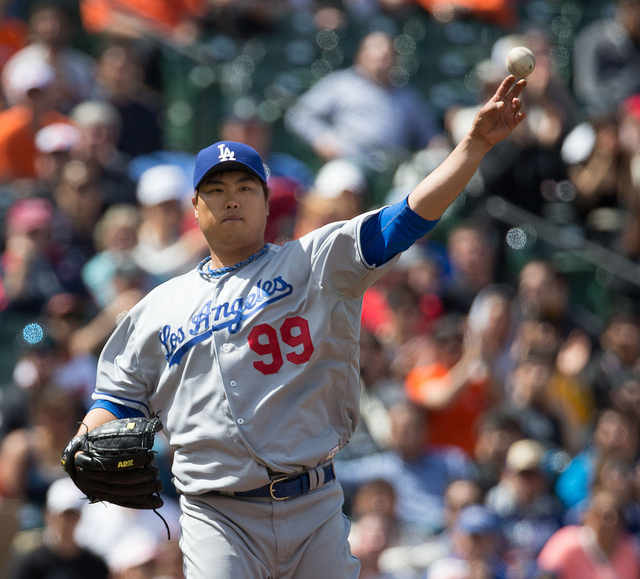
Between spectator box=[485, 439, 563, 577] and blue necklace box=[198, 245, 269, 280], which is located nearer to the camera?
blue necklace box=[198, 245, 269, 280]

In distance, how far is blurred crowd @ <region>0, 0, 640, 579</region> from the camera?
6.05 meters

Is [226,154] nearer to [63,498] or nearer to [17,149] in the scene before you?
[63,498]

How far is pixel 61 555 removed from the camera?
5820mm

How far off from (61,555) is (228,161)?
332cm

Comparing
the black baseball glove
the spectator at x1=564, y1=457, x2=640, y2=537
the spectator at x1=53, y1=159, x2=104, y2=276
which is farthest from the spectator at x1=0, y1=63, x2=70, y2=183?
A: the black baseball glove

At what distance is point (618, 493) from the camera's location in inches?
238

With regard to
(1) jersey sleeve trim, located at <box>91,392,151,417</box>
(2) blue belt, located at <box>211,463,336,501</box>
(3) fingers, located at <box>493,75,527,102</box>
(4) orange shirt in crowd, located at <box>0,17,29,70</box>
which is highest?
(4) orange shirt in crowd, located at <box>0,17,29,70</box>

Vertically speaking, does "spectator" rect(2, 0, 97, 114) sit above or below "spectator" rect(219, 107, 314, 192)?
above

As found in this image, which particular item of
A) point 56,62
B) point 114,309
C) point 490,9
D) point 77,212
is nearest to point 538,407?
point 114,309

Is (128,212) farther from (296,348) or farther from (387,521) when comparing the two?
(296,348)

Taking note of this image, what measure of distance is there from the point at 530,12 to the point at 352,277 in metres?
7.43

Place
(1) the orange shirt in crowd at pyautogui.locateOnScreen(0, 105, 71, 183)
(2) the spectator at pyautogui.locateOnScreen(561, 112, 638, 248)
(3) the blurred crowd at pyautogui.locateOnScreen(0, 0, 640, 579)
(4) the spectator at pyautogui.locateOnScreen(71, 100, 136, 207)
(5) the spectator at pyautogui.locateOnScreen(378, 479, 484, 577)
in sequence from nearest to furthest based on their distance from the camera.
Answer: (5) the spectator at pyautogui.locateOnScreen(378, 479, 484, 577) < (3) the blurred crowd at pyautogui.locateOnScreen(0, 0, 640, 579) < (2) the spectator at pyautogui.locateOnScreen(561, 112, 638, 248) < (4) the spectator at pyautogui.locateOnScreen(71, 100, 136, 207) < (1) the orange shirt in crowd at pyautogui.locateOnScreen(0, 105, 71, 183)

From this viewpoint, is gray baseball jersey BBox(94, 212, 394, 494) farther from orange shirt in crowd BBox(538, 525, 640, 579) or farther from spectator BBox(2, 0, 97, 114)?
spectator BBox(2, 0, 97, 114)

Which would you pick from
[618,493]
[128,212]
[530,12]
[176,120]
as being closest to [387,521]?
[618,493]
